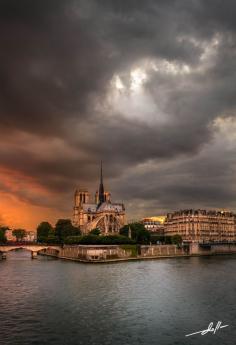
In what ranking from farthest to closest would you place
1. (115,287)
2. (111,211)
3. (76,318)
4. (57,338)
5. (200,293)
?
(111,211) < (115,287) < (200,293) < (76,318) < (57,338)

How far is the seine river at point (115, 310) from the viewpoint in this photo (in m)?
30.3

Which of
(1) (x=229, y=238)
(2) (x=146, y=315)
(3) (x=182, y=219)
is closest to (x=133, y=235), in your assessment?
(3) (x=182, y=219)

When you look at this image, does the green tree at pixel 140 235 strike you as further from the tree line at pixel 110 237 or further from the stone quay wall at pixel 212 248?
the stone quay wall at pixel 212 248

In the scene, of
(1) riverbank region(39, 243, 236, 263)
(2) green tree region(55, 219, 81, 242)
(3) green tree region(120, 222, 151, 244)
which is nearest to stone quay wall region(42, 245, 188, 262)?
(1) riverbank region(39, 243, 236, 263)

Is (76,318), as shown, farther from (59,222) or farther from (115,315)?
(59,222)

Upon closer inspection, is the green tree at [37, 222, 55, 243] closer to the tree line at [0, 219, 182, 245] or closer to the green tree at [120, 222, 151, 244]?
the tree line at [0, 219, 182, 245]

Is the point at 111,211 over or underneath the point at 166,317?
over

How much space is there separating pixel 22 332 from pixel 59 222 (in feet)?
442

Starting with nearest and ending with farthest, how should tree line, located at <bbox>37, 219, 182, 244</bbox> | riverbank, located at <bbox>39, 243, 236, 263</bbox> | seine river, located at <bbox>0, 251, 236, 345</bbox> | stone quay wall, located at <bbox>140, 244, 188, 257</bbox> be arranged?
seine river, located at <bbox>0, 251, 236, 345</bbox>, riverbank, located at <bbox>39, 243, 236, 263</bbox>, tree line, located at <bbox>37, 219, 182, 244</bbox>, stone quay wall, located at <bbox>140, 244, 188, 257</bbox>

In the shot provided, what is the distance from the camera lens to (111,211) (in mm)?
184875

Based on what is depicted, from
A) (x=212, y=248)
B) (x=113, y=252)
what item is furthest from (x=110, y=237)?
(x=212, y=248)

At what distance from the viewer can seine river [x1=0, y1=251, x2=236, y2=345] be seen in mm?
30344
